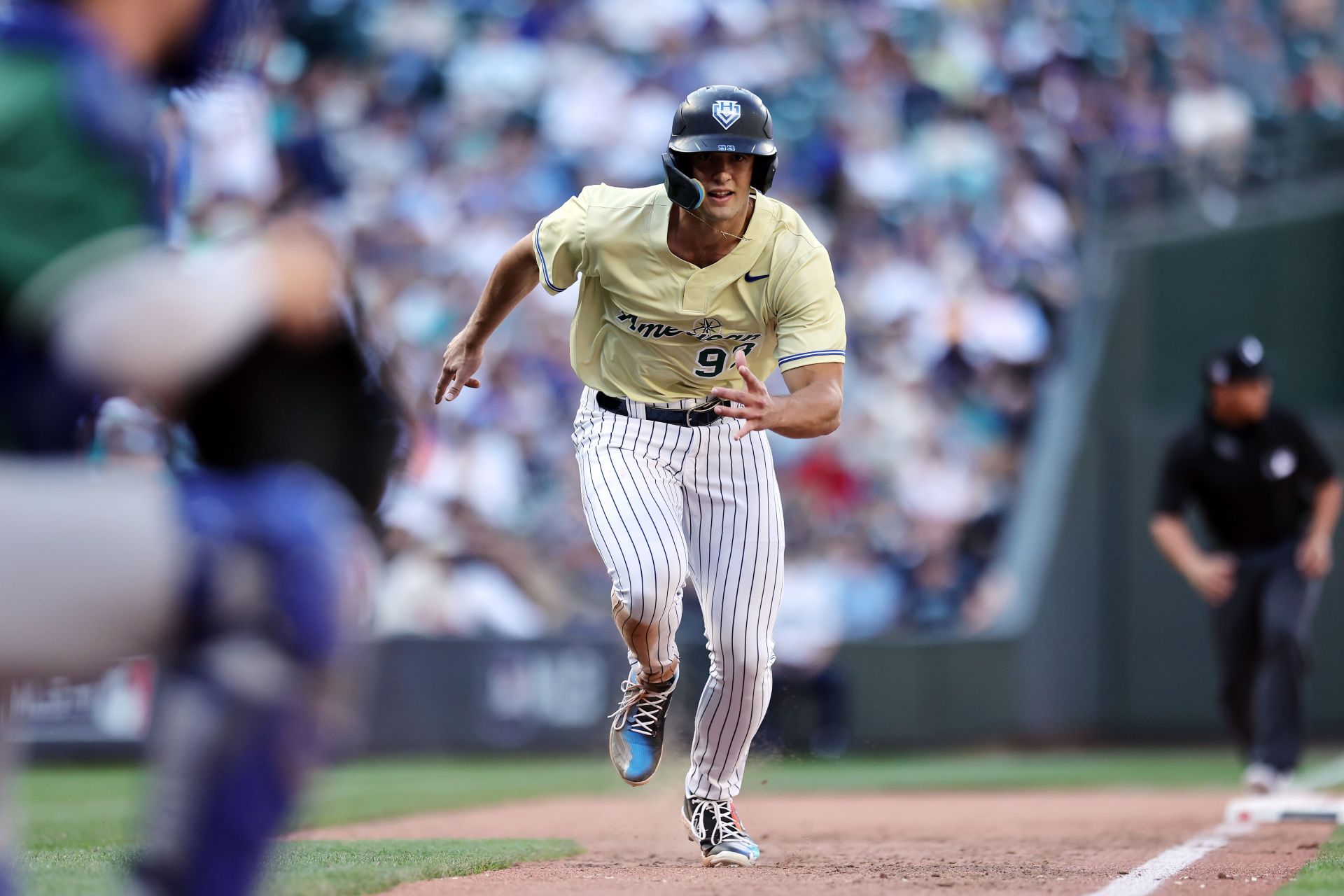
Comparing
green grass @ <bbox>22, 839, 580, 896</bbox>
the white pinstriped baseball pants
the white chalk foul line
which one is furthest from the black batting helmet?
the white chalk foul line

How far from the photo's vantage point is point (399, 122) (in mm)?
14328

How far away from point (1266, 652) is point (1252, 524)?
2.24 feet

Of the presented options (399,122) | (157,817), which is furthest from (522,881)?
(399,122)

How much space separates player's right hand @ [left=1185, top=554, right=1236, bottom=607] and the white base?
168 cm

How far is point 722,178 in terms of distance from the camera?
488 cm

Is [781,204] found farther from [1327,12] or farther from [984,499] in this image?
[1327,12]

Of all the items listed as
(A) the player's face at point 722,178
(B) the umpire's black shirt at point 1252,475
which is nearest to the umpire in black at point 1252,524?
(B) the umpire's black shirt at point 1252,475

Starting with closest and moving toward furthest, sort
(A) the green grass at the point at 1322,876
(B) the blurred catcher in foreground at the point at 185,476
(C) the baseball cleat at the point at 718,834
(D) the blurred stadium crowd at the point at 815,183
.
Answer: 1. (B) the blurred catcher in foreground at the point at 185,476
2. (A) the green grass at the point at 1322,876
3. (C) the baseball cleat at the point at 718,834
4. (D) the blurred stadium crowd at the point at 815,183

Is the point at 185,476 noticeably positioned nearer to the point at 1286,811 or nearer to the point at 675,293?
the point at 675,293

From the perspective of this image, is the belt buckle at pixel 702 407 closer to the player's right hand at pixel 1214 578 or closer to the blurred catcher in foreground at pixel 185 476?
the blurred catcher in foreground at pixel 185 476

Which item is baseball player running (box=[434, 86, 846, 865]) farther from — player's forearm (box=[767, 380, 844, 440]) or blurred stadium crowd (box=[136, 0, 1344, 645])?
blurred stadium crowd (box=[136, 0, 1344, 645])

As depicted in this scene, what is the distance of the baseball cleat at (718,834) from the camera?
5129mm

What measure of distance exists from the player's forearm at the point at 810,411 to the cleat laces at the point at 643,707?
125 cm

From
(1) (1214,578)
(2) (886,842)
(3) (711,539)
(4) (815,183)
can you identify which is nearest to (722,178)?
(3) (711,539)
